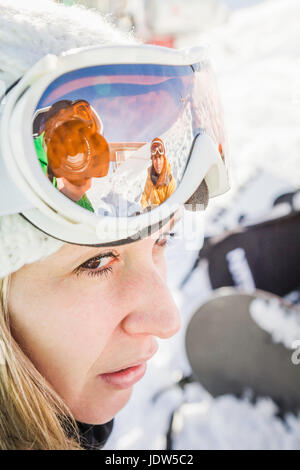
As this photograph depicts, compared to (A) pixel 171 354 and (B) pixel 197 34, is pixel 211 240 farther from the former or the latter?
(B) pixel 197 34

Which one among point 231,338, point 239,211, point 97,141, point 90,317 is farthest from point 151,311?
point 239,211

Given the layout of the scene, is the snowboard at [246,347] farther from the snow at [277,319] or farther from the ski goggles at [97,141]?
the ski goggles at [97,141]

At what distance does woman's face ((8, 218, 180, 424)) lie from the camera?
83 cm

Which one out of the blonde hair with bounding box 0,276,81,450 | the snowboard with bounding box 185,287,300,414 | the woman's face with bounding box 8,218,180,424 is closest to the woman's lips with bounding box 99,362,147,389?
the woman's face with bounding box 8,218,180,424

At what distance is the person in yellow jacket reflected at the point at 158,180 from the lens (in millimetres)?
845

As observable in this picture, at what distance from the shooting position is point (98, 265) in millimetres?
885

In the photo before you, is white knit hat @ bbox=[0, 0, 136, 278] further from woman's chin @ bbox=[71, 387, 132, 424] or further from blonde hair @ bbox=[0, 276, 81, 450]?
woman's chin @ bbox=[71, 387, 132, 424]

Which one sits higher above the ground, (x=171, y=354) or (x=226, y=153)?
(x=226, y=153)

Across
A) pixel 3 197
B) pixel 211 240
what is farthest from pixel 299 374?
pixel 3 197

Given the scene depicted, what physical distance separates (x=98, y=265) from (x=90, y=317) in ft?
0.38

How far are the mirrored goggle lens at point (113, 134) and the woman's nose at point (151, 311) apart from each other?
0.65 ft

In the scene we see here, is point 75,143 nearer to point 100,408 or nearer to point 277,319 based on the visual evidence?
point 100,408

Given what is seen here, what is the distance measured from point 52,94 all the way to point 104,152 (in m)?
0.14

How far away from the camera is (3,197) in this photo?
2.41 feet
